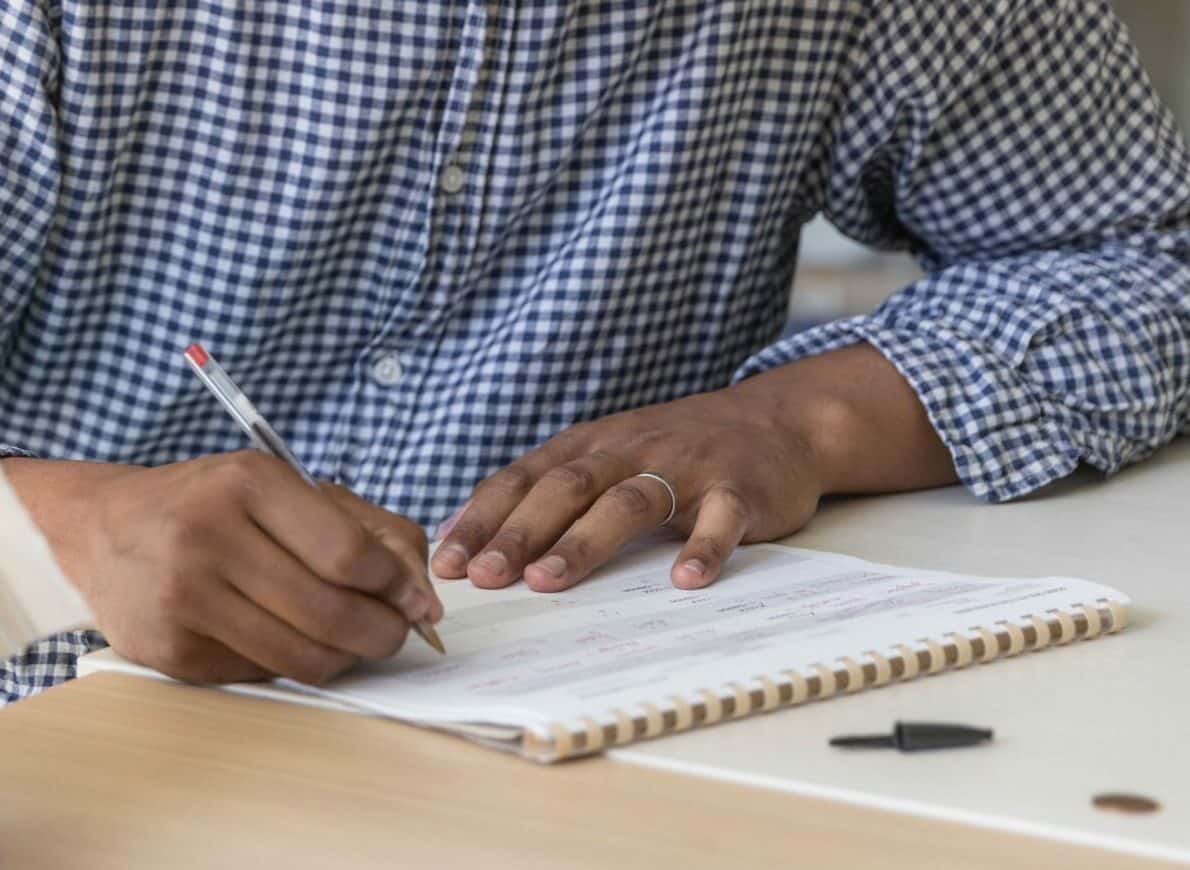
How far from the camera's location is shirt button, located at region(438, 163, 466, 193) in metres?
1.12

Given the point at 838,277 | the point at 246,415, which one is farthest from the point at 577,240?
the point at 838,277

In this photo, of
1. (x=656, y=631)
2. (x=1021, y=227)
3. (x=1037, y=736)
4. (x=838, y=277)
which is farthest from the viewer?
(x=838, y=277)

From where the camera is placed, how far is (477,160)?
1126 millimetres

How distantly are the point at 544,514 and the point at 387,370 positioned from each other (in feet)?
1.13

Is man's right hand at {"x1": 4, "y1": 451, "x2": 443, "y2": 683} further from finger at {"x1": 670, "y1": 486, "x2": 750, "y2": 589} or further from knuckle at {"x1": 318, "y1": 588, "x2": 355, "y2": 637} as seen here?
finger at {"x1": 670, "y1": 486, "x2": 750, "y2": 589}

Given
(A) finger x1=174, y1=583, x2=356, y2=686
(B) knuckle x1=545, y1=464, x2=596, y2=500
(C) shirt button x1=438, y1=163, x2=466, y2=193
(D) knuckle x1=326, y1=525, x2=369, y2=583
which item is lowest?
(B) knuckle x1=545, y1=464, x2=596, y2=500

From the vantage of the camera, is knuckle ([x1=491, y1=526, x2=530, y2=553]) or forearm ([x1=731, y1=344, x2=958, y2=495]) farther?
forearm ([x1=731, y1=344, x2=958, y2=495])

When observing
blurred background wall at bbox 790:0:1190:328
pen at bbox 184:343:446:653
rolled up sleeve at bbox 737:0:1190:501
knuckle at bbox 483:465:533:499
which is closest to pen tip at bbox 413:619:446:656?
pen at bbox 184:343:446:653

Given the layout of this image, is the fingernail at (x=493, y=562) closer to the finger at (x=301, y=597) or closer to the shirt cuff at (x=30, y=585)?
the finger at (x=301, y=597)

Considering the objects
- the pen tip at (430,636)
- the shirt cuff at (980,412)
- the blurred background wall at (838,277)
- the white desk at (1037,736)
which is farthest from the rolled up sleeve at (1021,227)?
the blurred background wall at (838,277)

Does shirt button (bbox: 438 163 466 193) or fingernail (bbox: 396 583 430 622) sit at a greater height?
shirt button (bbox: 438 163 466 193)

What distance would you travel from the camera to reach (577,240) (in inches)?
46.2

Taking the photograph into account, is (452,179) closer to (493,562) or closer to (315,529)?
(493,562)

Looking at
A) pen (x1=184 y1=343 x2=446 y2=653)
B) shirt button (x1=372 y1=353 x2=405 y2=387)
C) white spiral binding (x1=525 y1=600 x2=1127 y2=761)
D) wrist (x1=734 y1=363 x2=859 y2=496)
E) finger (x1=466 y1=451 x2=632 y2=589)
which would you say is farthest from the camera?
shirt button (x1=372 y1=353 x2=405 y2=387)
